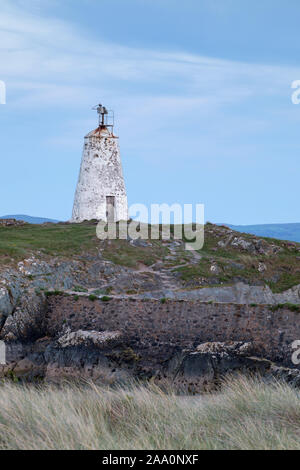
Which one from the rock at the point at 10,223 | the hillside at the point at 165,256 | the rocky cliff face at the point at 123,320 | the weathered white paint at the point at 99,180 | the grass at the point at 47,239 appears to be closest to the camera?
the rocky cliff face at the point at 123,320

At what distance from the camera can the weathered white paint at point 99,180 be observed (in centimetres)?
3969

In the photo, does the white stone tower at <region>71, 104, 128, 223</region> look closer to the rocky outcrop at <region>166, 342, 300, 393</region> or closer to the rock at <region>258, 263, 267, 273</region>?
the rock at <region>258, 263, 267, 273</region>

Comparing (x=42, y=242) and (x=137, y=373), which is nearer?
(x=137, y=373)

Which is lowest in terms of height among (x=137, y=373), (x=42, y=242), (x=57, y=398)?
(x=137, y=373)

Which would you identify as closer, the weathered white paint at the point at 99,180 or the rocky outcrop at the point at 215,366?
the rocky outcrop at the point at 215,366

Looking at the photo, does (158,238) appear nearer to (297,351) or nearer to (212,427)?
(297,351)

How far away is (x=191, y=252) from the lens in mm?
34250

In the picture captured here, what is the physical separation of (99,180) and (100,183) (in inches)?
7.9

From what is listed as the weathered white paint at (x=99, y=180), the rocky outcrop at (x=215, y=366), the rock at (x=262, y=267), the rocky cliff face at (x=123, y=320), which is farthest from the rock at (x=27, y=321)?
the weathered white paint at (x=99, y=180)

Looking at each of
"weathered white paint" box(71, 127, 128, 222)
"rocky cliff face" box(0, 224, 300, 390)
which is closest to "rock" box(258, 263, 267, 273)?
"rocky cliff face" box(0, 224, 300, 390)

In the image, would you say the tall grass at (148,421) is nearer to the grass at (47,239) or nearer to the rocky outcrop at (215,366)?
the rocky outcrop at (215,366)
